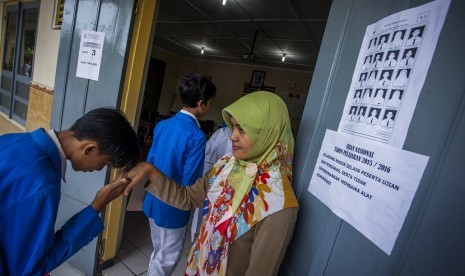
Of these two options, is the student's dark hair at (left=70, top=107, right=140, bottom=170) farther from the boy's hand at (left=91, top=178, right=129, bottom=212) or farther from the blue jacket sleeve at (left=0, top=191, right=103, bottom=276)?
the blue jacket sleeve at (left=0, top=191, right=103, bottom=276)

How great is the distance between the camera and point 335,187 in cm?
79

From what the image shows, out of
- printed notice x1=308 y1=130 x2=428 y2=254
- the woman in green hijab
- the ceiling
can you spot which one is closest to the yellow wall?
the ceiling

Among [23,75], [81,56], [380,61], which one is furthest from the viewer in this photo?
[23,75]

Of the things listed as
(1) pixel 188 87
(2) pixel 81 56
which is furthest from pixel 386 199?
(2) pixel 81 56

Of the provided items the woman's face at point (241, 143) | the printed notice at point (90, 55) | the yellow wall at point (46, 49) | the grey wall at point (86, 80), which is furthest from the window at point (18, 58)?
the woman's face at point (241, 143)

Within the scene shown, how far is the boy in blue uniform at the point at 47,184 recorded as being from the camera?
80 cm

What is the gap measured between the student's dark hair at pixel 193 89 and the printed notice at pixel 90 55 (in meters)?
0.70

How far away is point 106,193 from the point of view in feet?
3.58

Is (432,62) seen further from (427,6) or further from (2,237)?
(2,237)

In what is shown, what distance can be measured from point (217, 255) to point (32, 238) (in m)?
0.67

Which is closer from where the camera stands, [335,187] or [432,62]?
[432,62]

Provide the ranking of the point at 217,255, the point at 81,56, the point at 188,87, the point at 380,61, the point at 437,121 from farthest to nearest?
the point at 81,56
the point at 188,87
the point at 217,255
the point at 380,61
the point at 437,121

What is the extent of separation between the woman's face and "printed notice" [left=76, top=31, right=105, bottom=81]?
1391 millimetres

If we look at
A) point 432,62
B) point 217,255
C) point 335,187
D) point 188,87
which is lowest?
point 217,255
